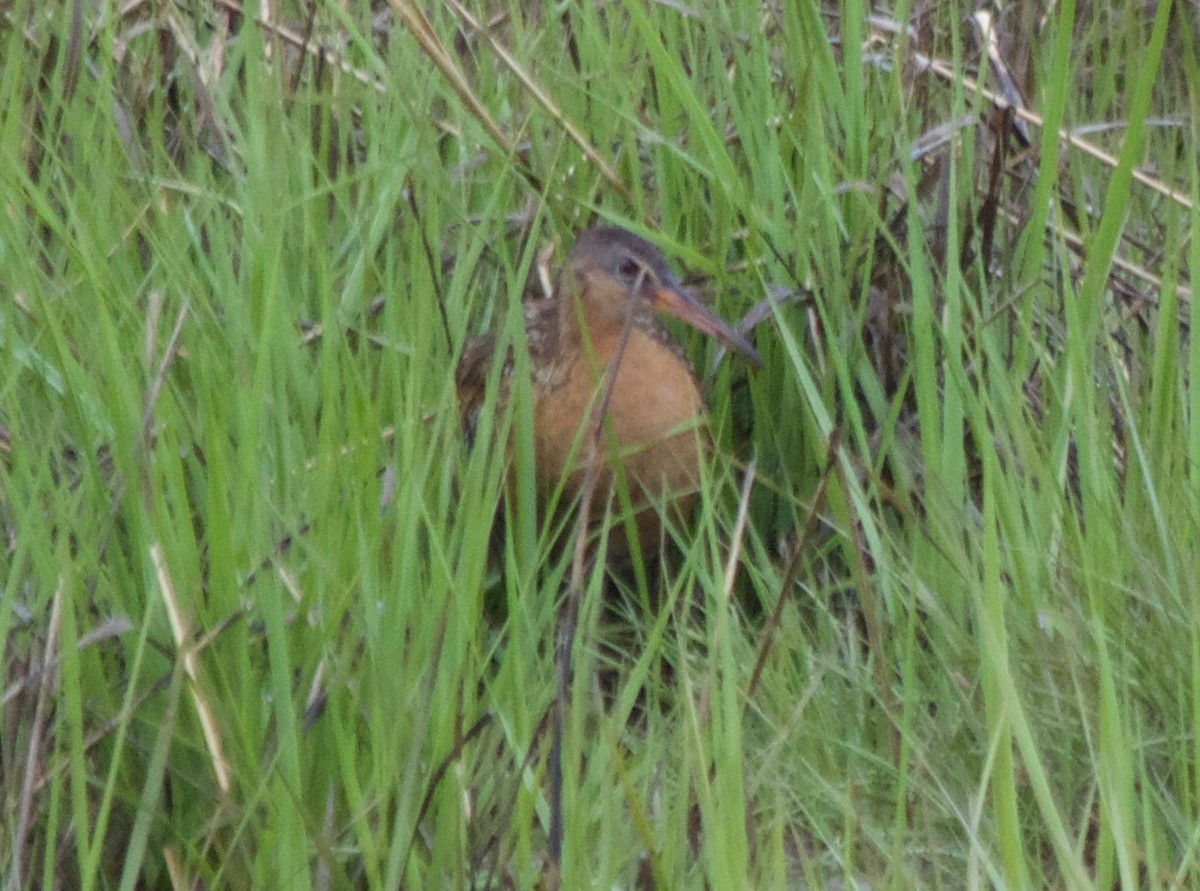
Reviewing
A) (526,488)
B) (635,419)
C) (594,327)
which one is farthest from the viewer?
(594,327)

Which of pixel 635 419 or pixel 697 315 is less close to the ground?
pixel 697 315

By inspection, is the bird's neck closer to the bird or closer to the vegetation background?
the bird

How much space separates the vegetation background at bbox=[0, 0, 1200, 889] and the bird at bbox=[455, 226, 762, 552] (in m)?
0.08

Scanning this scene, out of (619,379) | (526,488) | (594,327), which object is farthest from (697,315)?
(526,488)

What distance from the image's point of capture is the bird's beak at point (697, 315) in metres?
2.89

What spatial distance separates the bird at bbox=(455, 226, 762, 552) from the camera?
2.88 m

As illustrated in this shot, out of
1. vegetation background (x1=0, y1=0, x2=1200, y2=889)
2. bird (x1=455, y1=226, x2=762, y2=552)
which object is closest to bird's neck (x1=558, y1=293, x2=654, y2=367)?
bird (x1=455, y1=226, x2=762, y2=552)

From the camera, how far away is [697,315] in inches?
117

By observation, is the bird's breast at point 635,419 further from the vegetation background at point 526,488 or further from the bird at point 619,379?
the vegetation background at point 526,488

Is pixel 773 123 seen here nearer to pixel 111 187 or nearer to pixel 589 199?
pixel 589 199

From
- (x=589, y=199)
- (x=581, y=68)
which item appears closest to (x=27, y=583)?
(x=589, y=199)

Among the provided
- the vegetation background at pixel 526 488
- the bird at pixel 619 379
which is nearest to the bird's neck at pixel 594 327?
the bird at pixel 619 379

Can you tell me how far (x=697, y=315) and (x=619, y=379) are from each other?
0.51ft

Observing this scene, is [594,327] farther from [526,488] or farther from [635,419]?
[526,488]
